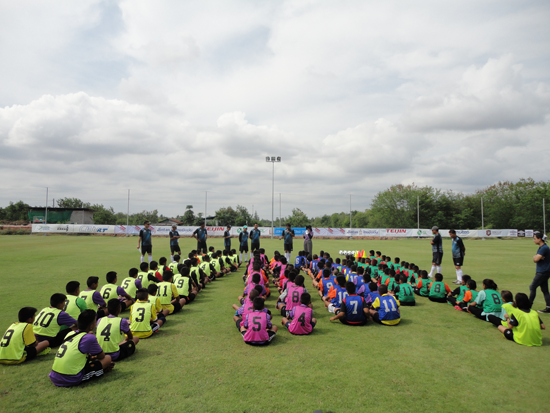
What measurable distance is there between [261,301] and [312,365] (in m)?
1.47

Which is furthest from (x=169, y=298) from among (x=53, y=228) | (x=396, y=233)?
(x=53, y=228)

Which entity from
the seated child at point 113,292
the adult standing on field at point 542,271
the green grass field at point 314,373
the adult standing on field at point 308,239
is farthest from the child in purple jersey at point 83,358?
the adult standing on field at point 308,239

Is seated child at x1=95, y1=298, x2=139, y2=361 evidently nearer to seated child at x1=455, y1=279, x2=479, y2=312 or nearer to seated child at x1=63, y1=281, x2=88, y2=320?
seated child at x1=63, y1=281, x2=88, y2=320

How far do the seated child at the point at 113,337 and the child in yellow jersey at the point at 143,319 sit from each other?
0.67 m

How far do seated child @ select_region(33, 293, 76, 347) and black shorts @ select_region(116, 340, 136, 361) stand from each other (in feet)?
3.92

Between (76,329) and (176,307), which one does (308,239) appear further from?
(76,329)

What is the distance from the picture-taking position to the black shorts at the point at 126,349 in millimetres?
4793

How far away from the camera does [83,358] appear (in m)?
4.05

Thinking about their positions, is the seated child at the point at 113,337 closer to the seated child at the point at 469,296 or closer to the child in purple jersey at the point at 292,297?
the child in purple jersey at the point at 292,297

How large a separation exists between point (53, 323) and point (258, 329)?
3.52 m

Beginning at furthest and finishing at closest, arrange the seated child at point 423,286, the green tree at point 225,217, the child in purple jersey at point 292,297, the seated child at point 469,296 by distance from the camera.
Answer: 1. the green tree at point 225,217
2. the seated child at point 423,286
3. the seated child at point 469,296
4. the child in purple jersey at point 292,297

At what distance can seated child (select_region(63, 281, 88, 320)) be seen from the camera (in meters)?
5.79

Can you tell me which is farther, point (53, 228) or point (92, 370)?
point (53, 228)

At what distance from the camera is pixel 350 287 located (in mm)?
Answer: 6828
